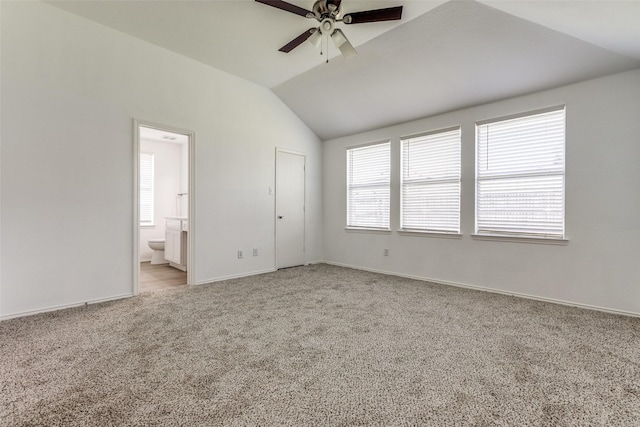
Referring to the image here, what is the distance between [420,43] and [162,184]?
5.98 m

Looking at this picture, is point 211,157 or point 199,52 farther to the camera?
point 211,157

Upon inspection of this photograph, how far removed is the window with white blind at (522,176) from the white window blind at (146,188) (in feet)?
21.2

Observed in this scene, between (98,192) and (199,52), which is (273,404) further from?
(199,52)

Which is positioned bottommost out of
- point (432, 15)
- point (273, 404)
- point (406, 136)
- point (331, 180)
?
point (273, 404)

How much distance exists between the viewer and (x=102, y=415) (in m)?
1.54

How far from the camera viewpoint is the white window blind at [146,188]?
653cm

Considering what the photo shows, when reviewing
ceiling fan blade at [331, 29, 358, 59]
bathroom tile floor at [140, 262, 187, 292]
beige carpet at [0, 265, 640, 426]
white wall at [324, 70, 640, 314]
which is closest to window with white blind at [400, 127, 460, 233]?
white wall at [324, 70, 640, 314]

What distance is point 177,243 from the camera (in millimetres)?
5352

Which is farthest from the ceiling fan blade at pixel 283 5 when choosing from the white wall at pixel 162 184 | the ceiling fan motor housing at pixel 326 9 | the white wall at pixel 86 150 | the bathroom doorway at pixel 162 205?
the white wall at pixel 162 184

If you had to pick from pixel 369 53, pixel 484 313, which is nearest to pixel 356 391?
pixel 484 313

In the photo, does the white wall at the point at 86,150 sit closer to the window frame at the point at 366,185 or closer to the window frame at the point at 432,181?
the window frame at the point at 366,185

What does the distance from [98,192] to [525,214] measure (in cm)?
516

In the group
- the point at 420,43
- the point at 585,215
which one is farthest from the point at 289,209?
the point at 585,215

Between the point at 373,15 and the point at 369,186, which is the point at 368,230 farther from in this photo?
the point at 373,15
